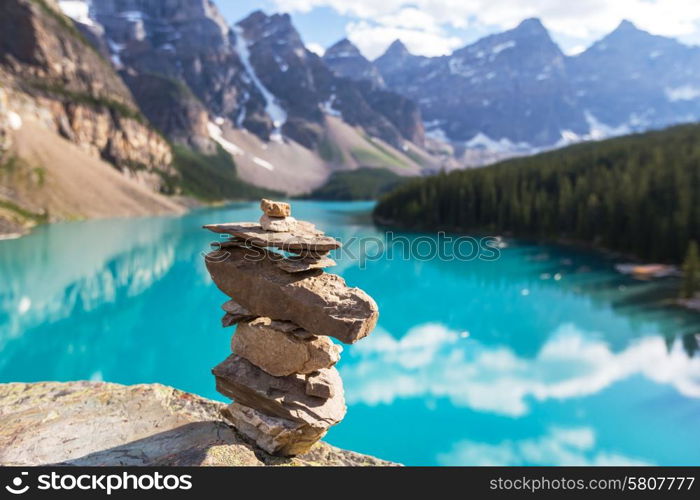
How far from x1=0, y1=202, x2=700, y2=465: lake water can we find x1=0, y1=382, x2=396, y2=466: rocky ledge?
733 centimetres

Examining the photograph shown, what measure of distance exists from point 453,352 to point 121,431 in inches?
865

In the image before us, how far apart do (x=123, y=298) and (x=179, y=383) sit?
20.9 metres

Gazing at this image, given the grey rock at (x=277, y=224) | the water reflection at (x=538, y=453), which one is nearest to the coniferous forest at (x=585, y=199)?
the water reflection at (x=538, y=453)

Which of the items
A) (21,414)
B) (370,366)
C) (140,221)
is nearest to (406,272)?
(370,366)

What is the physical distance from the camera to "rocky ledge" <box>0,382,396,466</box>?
978 centimetres

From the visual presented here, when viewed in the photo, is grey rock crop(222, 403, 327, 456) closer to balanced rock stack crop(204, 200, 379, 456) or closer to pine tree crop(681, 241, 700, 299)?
balanced rock stack crop(204, 200, 379, 456)

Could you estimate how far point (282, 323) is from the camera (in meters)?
10.6

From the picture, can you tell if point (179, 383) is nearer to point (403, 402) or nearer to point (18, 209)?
point (403, 402)

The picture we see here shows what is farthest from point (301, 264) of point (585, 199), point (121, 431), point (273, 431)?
point (585, 199)

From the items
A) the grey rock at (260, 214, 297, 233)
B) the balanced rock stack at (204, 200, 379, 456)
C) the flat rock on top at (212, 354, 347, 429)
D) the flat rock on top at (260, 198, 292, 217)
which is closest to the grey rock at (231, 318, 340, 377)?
the balanced rock stack at (204, 200, 379, 456)

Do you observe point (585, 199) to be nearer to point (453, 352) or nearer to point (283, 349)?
point (453, 352)

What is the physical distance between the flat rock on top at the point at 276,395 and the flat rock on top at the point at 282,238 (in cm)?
320

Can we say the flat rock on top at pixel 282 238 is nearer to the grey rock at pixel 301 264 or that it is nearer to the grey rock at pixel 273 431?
the grey rock at pixel 301 264

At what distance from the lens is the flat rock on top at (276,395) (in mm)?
10508
